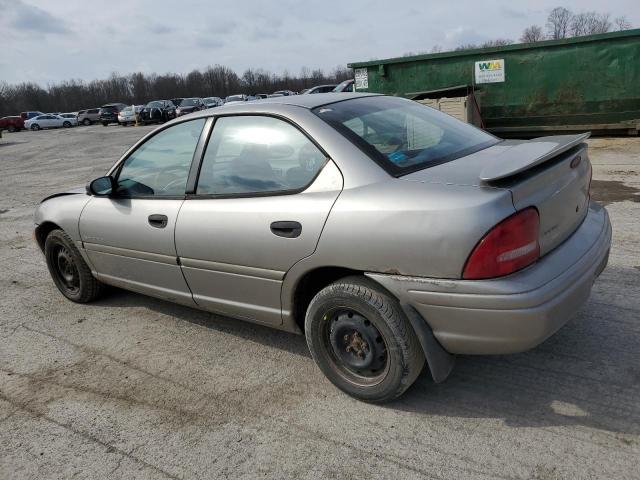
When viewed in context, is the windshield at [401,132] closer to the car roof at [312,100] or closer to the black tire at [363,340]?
the car roof at [312,100]

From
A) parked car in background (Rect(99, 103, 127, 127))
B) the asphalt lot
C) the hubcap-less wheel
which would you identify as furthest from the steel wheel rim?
parked car in background (Rect(99, 103, 127, 127))

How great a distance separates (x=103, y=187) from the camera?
3.81m

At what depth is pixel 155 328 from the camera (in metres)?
3.95

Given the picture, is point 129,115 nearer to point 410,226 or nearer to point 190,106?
point 190,106

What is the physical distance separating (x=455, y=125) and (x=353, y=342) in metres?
1.63

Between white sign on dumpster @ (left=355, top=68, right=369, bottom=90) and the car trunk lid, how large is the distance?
37.7 feet

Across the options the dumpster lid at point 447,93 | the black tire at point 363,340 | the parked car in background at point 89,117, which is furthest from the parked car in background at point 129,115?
the black tire at point 363,340

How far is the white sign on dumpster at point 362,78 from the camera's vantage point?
13852 mm

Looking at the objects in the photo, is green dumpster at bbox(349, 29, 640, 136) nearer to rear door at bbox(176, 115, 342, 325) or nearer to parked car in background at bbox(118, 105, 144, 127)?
rear door at bbox(176, 115, 342, 325)

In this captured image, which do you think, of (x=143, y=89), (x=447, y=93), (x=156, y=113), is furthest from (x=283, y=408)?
Answer: (x=143, y=89)

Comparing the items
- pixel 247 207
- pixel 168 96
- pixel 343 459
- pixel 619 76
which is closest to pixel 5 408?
pixel 247 207

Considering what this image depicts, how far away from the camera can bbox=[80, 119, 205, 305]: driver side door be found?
3428 millimetres

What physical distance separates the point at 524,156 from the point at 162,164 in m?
2.34

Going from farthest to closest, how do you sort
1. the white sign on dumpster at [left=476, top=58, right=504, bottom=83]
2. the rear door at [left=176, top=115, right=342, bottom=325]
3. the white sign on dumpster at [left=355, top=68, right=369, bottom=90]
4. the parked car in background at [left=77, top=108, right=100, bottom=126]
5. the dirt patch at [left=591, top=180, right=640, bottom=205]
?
the parked car in background at [left=77, top=108, right=100, bottom=126]
the white sign on dumpster at [left=355, top=68, right=369, bottom=90]
the white sign on dumpster at [left=476, top=58, right=504, bottom=83]
the dirt patch at [left=591, top=180, right=640, bottom=205]
the rear door at [left=176, top=115, right=342, bottom=325]
